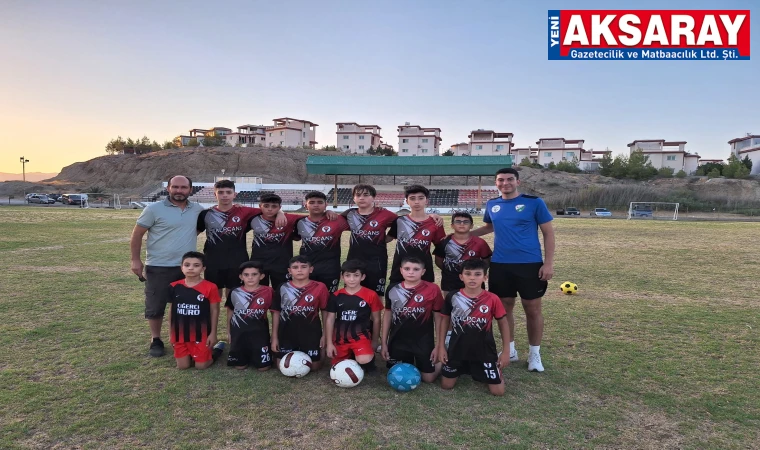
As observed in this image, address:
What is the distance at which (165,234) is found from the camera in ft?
15.0

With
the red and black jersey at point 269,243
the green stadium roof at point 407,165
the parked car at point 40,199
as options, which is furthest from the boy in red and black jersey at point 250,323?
the parked car at point 40,199

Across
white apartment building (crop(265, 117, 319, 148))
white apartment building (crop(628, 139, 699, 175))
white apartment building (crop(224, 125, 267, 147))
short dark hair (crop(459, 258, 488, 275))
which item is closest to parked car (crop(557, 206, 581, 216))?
short dark hair (crop(459, 258, 488, 275))

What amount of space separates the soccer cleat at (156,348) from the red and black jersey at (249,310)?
944 millimetres

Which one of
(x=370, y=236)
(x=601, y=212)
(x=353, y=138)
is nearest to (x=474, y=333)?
(x=370, y=236)

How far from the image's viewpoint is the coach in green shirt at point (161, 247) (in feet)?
14.9

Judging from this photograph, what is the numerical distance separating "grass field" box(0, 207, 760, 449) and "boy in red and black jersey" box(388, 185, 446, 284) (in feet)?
3.69

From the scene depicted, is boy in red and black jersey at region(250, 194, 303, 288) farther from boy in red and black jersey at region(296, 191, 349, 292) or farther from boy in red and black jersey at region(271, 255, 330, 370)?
boy in red and black jersey at region(271, 255, 330, 370)

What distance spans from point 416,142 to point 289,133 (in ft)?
87.6

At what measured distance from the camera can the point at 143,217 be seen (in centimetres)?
457

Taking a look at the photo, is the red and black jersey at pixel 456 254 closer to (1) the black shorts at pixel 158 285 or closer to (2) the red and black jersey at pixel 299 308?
(2) the red and black jersey at pixel 299 308

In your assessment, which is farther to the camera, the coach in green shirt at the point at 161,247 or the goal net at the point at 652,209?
the goal net at the point at 652,209

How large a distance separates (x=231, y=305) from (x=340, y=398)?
1.56 m

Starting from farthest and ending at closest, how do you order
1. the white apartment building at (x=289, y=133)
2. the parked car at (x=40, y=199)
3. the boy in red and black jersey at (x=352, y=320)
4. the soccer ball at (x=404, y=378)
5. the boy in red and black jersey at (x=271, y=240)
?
the white apartment building at (x=289, y=133), the parked car at (x=40, y=199), the boy in red and black jersey at (x=271, y=240), the boy in red and black jersey at (x=352, y=320), the soccer ball at (x=404, y=378)

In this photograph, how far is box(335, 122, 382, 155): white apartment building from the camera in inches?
3462
